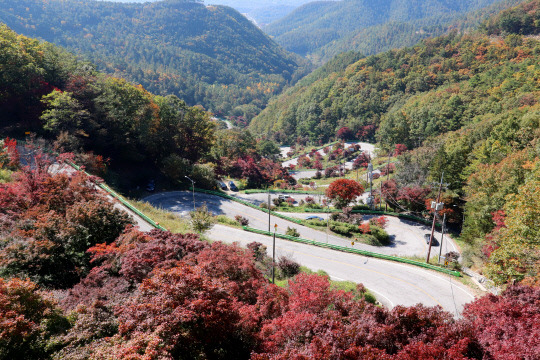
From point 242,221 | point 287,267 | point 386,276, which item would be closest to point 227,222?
point 242,221

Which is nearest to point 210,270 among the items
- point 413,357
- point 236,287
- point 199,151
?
point 236,287

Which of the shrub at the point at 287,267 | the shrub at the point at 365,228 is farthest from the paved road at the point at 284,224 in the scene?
the shrub at the point at 287,267

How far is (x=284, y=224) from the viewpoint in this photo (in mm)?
32719

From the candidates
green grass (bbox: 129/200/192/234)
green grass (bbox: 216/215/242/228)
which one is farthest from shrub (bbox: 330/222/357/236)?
green grass (bbox: 129/200/192/234)

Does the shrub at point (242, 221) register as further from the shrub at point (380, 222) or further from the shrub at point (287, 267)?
the shrub at point (380, 222)

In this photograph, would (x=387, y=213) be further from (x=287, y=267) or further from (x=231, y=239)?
(x=287, y=267)

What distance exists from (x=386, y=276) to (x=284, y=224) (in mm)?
13381

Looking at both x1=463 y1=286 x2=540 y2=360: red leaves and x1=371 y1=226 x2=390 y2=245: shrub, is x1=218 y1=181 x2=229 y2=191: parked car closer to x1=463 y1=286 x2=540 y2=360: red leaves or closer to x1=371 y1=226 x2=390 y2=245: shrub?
x1=371 y1=226 x2=390 y2=245: shrub

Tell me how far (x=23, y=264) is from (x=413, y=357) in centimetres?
1457

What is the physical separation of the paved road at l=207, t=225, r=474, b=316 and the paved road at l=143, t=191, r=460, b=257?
200 inches

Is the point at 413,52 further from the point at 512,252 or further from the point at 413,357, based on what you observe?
the point at 413,357

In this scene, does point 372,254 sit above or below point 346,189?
below

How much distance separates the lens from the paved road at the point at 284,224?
98.3ft

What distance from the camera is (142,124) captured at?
39.0 m
